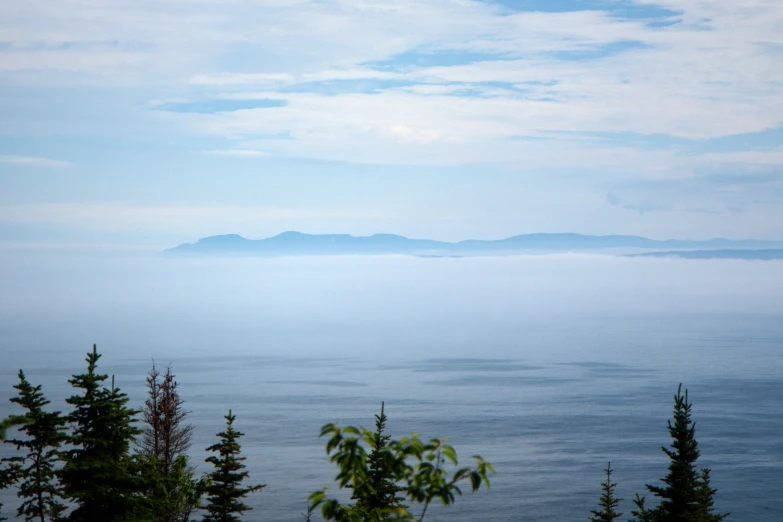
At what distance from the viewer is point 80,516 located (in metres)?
17.5

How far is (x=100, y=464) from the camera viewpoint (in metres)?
17.1

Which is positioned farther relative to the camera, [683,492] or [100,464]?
[683,492]

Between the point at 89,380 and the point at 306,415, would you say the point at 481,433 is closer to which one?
the point at 306,415

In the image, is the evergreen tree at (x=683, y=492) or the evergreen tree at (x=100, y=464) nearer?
the evergreen tree at (x=100, y=464)

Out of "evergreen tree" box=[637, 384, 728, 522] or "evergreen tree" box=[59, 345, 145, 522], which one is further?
"evergreen tree" box=[637, 384, 728, 522]

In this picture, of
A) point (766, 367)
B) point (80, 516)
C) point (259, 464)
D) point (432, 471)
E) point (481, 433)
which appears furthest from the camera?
point (766, 367)

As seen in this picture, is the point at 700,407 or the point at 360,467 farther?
the point at 700,407

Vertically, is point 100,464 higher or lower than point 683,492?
higher

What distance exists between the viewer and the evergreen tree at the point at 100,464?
1727cm

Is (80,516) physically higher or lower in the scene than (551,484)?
higher

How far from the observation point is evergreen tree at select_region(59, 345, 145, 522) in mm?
17266

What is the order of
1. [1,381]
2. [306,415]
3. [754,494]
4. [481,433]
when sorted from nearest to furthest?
[754,494], [481,433], [306,415], [1,381]

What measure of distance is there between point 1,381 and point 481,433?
4363 inches

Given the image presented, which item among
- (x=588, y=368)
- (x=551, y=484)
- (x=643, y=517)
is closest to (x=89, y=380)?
(x=643, y=517)
